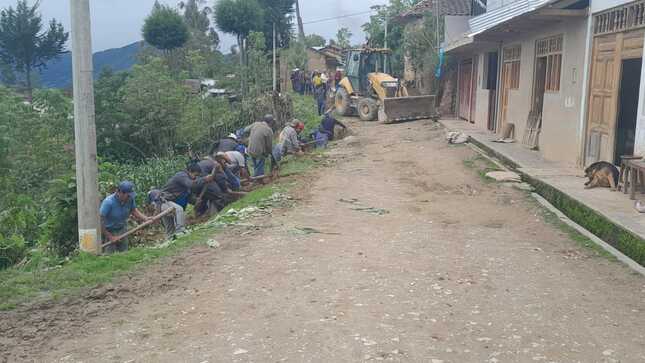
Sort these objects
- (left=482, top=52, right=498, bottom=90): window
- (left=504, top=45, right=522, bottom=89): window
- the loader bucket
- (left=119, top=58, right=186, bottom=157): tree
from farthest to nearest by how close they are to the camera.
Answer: the loader bucket, (left=119, top=58, right=186, bottom=157): tree, (left=482, top=52, right=498, bottom=90): window, (left=504, top=45, right=522, bottom=89): window

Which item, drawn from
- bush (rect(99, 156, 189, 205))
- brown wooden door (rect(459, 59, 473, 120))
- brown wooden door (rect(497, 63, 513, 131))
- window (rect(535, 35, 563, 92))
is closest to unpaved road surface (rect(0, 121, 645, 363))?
window (rect(535, 35, 563, 92))

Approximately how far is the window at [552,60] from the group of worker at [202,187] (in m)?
5.81

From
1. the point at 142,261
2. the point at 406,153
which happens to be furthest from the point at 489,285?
the point at 406,153

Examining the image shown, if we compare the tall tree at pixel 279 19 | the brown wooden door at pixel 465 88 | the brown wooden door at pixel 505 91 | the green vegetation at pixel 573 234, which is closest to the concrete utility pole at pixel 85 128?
the green vegetation at pixel 573 234

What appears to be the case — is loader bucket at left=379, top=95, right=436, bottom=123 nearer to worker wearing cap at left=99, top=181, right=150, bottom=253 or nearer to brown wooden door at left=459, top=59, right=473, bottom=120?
brown wooden door at left=459, top=59, right=473, bottom=120

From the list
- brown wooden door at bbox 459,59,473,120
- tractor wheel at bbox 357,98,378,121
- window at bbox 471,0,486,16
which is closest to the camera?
brown wooden door at bbox 459,59,473,120

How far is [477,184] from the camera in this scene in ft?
37.8

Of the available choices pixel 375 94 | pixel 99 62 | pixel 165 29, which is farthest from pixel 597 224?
pixel 99 62

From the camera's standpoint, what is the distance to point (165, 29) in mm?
36500

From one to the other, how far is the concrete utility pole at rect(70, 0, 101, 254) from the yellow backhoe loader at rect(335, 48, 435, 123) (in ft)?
49.3

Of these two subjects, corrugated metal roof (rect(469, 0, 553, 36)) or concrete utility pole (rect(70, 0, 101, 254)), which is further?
corrugated metal roof (rect(469, 0, 553, 36))

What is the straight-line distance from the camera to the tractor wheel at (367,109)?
22906 millimetres

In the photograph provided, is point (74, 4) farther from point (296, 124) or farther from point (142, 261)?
point (296, 124)

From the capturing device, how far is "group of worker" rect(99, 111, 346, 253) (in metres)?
8.52
